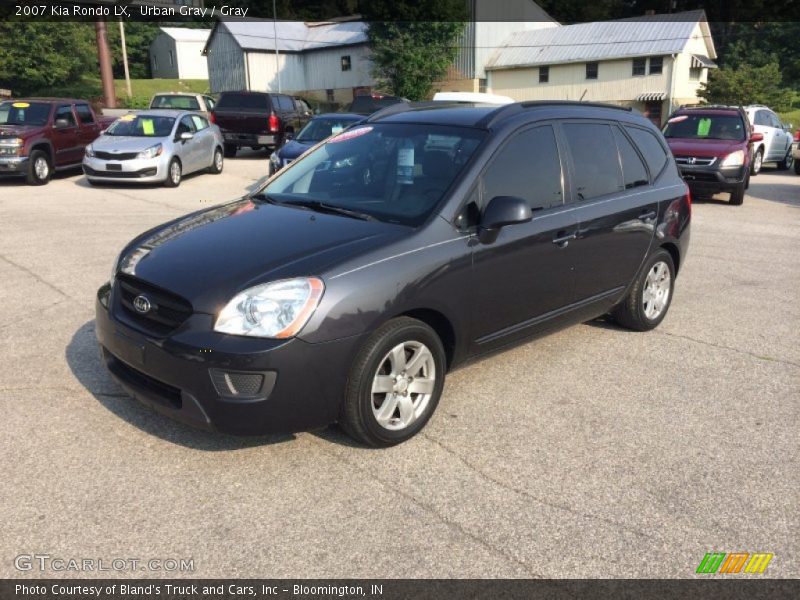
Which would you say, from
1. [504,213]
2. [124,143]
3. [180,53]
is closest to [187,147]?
[124,143]

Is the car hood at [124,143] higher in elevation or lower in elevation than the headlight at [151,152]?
higher

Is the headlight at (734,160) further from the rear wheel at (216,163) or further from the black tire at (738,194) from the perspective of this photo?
the rear wheel at (216,163)

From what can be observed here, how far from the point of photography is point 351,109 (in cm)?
2242

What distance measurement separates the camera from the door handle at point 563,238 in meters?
4.66

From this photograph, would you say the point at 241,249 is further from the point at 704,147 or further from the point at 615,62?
the point at 615,62

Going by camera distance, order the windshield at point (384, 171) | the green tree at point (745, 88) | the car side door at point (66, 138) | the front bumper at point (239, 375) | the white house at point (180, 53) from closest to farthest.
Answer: the front bumper at point (239, 375) < the windshield at point (384, 171) < the car side door at point (66, 138) < the green tree at point (745, 88) < the white house at point (180, 53)

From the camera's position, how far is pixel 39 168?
49.9 feet

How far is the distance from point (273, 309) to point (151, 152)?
12.6 meters

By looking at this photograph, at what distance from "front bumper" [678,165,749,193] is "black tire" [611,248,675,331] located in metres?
8.63

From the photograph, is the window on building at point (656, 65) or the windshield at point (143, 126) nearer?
the windshield at point (143, 126)

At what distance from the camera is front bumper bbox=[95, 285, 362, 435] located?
Result: 333 cm

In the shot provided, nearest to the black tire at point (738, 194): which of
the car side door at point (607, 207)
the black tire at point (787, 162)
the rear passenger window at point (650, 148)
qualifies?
the rear passenger window at point (650, 148)

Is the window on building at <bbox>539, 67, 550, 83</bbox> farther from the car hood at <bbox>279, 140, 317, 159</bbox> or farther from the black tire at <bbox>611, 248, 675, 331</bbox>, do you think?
the black tire at <bbox>611, 248, 675, 331</bbox>

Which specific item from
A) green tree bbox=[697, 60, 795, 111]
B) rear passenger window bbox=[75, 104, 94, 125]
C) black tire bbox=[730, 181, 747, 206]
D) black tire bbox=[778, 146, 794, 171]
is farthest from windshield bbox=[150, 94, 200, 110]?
green tree bbox=[697, 60, 795, 111]
